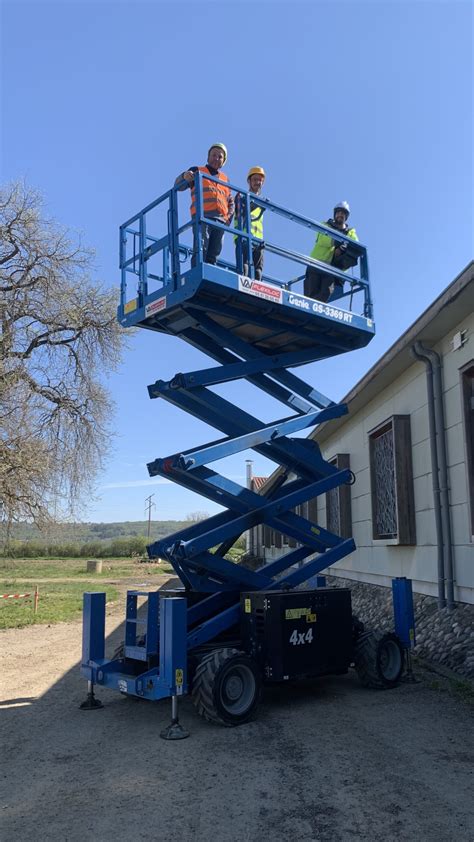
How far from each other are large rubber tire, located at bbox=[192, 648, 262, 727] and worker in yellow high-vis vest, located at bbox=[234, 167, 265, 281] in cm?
402

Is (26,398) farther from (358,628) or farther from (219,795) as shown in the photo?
(219,795)

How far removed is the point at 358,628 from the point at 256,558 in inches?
1181

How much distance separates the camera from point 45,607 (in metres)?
18.2

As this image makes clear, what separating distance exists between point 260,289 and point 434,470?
407 centimetres

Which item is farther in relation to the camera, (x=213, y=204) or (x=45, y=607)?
(x=45, y=607)

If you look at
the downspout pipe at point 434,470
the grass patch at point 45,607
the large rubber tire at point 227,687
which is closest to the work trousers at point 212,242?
the downspout pipe at point 434,470

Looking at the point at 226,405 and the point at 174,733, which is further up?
the point at 226,405

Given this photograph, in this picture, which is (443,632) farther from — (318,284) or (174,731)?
(318,284)

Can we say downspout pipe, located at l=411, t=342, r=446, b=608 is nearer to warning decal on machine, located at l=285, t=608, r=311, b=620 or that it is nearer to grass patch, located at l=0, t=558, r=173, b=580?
warning decal on machine, located at l=285, t=608, r=311, b=620

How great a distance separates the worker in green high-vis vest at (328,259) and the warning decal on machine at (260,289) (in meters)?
1.51

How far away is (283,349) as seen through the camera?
8.34 m

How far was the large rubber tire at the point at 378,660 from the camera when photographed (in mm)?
7325

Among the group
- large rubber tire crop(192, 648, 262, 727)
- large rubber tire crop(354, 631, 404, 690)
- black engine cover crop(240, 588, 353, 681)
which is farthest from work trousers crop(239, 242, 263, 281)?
large rubber tire crop(354, 631, 404, 690)

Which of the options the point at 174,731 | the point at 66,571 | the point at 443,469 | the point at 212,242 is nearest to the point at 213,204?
the point at 212,242
